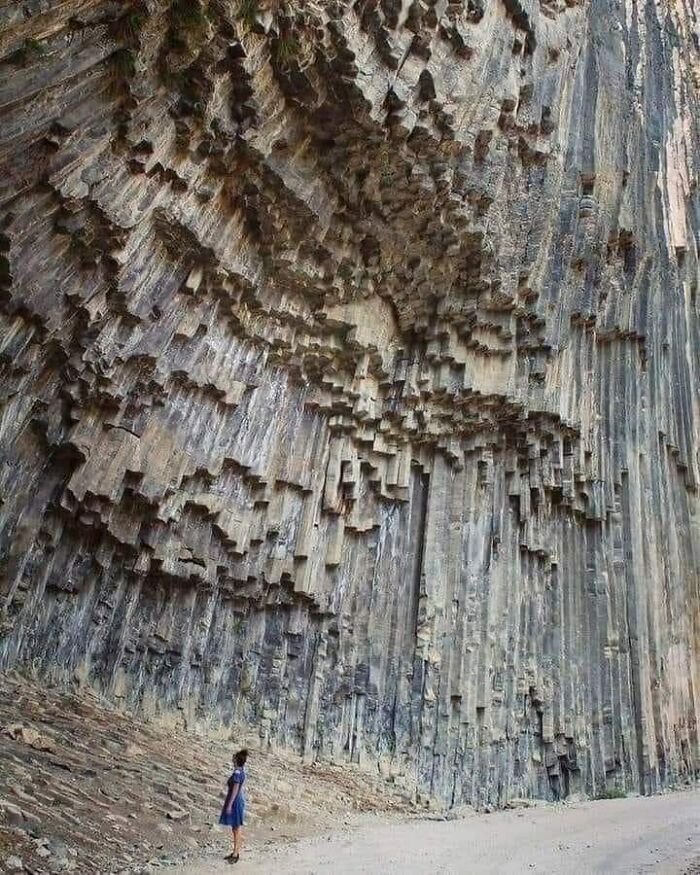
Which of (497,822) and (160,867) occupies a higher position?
(497,822)

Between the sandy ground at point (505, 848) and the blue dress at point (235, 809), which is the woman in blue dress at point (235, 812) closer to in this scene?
the blue dress at point (235, 809)

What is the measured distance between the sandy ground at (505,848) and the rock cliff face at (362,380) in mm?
4003

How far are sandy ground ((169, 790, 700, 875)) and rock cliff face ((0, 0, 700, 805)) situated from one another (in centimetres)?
400

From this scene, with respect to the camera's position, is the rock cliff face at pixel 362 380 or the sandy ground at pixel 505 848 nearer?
the sandy ground at pixel 505 848

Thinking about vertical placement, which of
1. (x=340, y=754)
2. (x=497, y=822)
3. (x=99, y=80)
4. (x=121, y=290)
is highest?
(x=99, y=80)

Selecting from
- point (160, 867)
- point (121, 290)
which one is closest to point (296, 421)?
point (121, 290)

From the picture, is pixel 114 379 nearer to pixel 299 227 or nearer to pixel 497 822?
pixel 299 227

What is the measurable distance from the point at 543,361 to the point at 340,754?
6.99 meters

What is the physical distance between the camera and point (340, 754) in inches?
475

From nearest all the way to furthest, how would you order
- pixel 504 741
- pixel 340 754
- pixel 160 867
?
pixel 160 867 < pixel 340 754 < pixel 504 741

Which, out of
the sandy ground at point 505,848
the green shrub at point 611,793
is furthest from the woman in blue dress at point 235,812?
the green shrub at point 611,793

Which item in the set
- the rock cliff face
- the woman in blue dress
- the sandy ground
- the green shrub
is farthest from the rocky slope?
the green shrub

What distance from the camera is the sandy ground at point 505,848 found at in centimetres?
575

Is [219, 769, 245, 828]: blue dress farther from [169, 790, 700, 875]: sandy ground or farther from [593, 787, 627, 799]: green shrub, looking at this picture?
[593, 787, 627, 799]: green shrub
